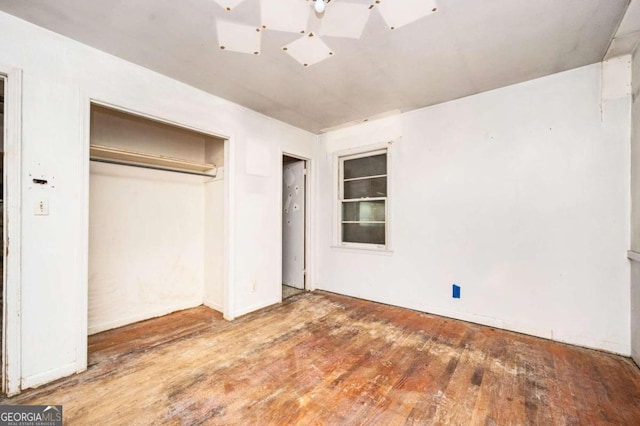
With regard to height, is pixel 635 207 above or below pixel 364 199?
below

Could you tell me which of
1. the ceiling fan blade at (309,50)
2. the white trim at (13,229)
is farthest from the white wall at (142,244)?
the ceiling fan blade at (309,50)

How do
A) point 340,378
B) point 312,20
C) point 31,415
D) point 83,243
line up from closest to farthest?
1. point 31,415
2. point 312,20
3. point 340,378
4. point 83,243

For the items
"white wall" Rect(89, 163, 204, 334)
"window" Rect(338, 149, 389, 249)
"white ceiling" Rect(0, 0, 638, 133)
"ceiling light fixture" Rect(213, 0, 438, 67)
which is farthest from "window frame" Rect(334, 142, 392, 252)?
"white wall" Rect(89, 163, 204, 334)

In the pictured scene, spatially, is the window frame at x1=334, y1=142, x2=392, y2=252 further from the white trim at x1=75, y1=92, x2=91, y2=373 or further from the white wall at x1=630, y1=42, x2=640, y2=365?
the white trim at x1=75, y1=92, x2=91, y2=373

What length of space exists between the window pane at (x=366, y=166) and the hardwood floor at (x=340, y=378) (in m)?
1.98

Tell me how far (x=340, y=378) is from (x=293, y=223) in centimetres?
273

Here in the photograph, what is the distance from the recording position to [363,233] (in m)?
3.90

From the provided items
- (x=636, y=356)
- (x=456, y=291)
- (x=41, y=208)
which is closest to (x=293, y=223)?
(x=456, y=291)

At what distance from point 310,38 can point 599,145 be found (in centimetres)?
263

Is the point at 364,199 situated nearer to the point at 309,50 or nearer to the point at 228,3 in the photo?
the point at 309,50

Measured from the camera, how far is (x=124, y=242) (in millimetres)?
2959

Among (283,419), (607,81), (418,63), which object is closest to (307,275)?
(283,419)

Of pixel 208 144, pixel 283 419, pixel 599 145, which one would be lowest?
pixel 283 419

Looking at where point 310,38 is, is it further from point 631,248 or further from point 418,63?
point 631,248
